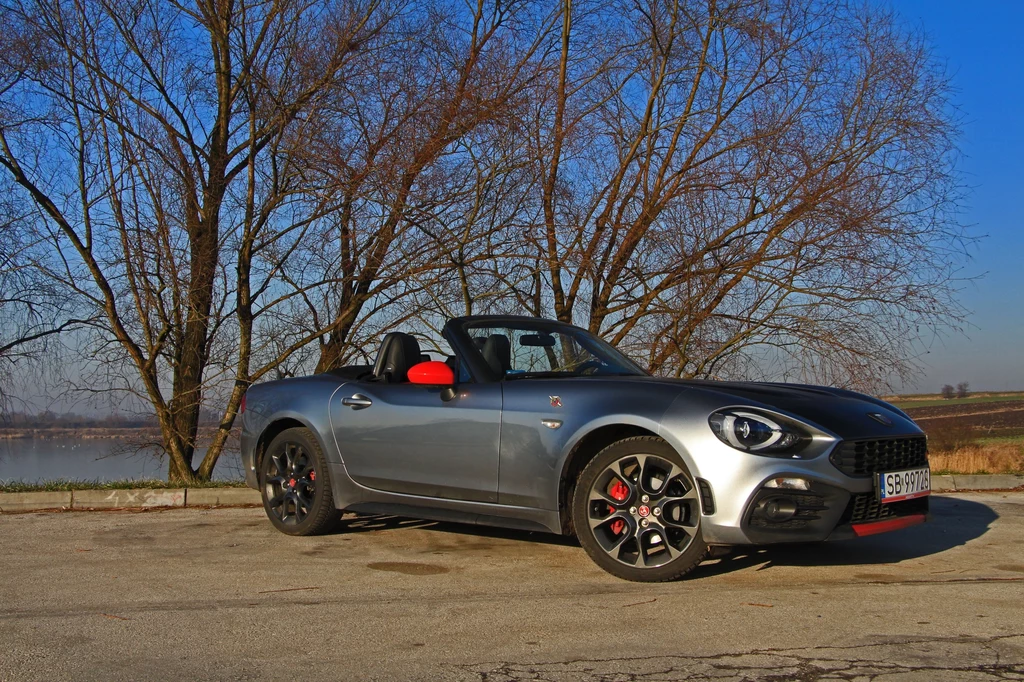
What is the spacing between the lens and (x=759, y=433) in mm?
4523

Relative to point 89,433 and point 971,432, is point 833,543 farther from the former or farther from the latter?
point 971,432

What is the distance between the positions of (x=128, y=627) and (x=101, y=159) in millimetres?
8575

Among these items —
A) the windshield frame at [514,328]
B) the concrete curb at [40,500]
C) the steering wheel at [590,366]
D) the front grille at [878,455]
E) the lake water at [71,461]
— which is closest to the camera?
the front grille at [878,455]

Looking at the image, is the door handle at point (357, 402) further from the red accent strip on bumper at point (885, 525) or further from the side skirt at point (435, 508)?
the red accent strip on bumper at point (885, 525)

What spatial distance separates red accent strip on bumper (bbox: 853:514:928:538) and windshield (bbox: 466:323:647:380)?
73.4 inches

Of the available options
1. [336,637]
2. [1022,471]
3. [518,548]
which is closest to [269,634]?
[336,637]

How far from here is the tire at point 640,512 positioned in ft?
15.3

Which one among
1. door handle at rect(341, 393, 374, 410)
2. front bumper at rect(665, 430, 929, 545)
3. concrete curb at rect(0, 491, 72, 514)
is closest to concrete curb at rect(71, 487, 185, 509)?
concrete curb at rect(0, 491, 72, 514)

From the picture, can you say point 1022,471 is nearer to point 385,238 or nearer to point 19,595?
point 385,238

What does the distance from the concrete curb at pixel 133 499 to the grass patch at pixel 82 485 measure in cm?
10

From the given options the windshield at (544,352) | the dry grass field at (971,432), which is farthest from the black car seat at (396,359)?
the dry grass field at (971,432)

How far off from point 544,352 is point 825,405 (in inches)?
74.0

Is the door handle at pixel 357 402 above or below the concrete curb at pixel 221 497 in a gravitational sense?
above

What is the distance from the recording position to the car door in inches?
211
